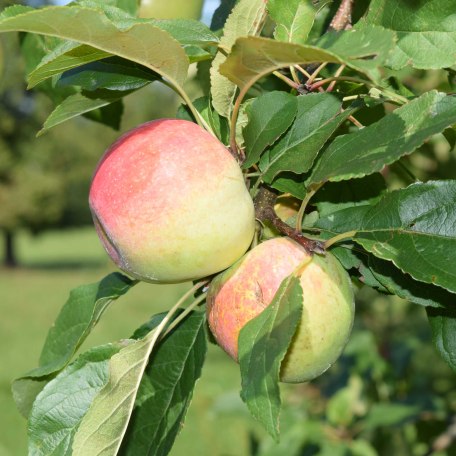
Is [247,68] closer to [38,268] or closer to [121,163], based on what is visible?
[121,163]

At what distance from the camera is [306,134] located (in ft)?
2.70

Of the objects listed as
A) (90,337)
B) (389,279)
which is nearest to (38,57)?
(389,279)

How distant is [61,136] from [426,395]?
60.4ft

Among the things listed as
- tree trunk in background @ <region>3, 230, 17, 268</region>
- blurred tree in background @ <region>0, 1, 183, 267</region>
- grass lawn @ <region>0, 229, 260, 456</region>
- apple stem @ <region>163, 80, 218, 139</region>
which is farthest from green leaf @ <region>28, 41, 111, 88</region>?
tree trunk in background @ <region>3, 230, 17, 268</region>

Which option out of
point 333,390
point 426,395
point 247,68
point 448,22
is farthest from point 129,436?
point 333,390

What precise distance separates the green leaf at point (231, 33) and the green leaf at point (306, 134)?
0.08 metres

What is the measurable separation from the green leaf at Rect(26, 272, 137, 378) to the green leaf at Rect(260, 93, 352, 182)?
1.01 feet

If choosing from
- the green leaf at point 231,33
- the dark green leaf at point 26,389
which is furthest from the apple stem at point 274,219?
the dark green leaf at point 26,389

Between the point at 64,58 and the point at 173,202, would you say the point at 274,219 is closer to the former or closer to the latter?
the point at 173,202

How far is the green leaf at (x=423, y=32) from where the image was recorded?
81 cm

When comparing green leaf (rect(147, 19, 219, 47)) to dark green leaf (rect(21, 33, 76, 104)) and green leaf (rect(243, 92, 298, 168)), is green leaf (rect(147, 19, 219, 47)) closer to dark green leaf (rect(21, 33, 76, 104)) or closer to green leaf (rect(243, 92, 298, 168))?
green leaf (rect(243, 92, 298, 168))

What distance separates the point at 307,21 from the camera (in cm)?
85

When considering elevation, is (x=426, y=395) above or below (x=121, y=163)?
below

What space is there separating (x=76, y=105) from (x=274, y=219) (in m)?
0.28
